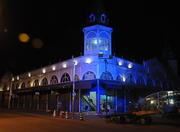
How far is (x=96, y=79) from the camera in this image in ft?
111

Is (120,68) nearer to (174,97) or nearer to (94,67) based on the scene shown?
(94,67)

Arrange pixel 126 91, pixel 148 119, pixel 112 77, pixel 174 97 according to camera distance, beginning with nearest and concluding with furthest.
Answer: pixel 148 119
pixel 174 97
pixel 112 77
pixel 126 91

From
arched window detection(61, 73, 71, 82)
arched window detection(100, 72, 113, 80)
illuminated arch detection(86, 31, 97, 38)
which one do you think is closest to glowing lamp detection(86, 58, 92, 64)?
arched window detection(100, 72, 113, 80)

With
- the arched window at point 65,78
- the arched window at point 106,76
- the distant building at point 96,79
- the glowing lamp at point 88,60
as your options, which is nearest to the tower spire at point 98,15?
the distant building at point 96,79

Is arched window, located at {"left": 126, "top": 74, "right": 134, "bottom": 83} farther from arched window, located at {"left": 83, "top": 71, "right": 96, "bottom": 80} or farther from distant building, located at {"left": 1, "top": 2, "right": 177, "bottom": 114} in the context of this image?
arched window, located at {"left": 83, "top": 71, "right": 96, "bottom": 80}

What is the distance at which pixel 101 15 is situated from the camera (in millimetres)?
39594

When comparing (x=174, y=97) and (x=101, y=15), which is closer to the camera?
(x=174, y=97)

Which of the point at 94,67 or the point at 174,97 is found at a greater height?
the point at 94,67

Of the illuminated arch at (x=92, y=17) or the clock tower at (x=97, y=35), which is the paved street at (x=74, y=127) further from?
the illuminated arch at (x=92, y=17)

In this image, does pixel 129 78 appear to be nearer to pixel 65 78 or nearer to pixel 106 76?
pixel 106 76

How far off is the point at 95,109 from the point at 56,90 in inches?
351

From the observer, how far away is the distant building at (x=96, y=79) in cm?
3522

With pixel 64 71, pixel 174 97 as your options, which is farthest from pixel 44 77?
pixel 174 97

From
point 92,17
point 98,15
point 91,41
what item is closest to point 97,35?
point 91,41
